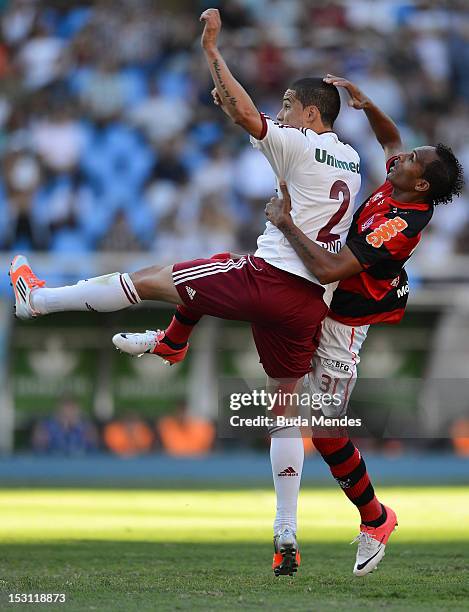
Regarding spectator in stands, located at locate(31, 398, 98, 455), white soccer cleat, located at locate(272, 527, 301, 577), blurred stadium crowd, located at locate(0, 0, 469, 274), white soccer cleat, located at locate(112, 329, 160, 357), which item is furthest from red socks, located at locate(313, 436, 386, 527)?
spectator in stands, located at locate(31, 398, 98, 455)

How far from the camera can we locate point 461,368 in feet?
62.7

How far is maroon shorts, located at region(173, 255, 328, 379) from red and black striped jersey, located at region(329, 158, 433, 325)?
325 millimetres

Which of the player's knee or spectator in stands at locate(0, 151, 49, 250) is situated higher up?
spectator in stands at locate(0, 151, 49, 250)

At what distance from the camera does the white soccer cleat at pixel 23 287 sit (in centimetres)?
718

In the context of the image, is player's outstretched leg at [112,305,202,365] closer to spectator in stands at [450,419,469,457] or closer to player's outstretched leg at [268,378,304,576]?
player's outstretched leg at [268,378,304,576]

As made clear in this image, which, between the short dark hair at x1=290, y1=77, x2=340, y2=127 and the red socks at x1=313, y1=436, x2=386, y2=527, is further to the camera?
the red socks at x1=313, y1=436, x2=386, y2=527

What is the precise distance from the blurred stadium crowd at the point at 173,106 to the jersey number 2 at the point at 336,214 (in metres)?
9.84

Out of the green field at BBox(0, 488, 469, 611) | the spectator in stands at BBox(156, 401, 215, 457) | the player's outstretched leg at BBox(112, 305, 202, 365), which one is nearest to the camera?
the green field at BBox(0, 488, 469, 611)

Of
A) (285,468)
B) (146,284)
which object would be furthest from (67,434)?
(146,284)

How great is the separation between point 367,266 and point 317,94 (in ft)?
3.45

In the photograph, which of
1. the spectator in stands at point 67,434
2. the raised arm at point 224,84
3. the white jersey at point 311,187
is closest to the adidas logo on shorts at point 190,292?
the white jersey at point 311,187

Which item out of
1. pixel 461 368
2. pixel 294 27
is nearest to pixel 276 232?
pixel 461 368

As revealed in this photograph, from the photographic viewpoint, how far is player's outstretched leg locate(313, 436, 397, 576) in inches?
290

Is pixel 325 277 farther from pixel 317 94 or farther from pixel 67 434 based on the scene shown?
pixel 67 434
